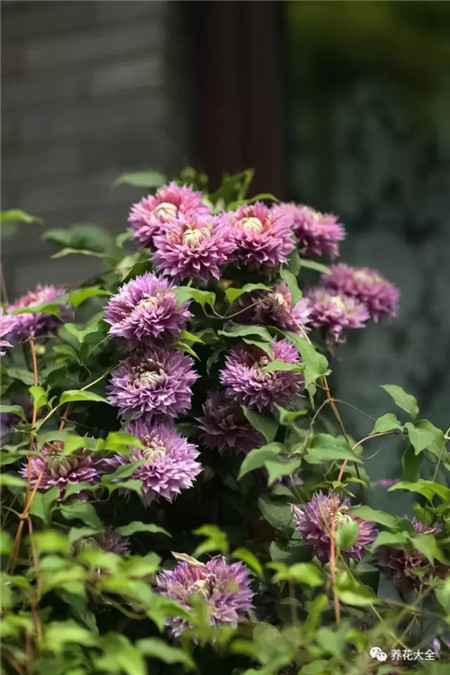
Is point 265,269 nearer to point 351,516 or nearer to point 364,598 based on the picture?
point 351,516

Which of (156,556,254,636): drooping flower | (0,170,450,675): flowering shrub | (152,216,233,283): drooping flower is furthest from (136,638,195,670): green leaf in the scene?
(152,216,233,283): drooping flower

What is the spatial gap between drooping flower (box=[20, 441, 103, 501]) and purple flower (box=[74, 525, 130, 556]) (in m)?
0.05

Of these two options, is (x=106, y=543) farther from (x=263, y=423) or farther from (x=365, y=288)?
(x=365, y=288)

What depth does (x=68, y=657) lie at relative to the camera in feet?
Answer: 2.75

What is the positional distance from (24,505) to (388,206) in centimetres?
124

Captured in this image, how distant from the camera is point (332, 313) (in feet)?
4.23

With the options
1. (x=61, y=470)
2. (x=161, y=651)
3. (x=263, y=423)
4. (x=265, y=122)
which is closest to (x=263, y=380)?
(x=263, y=423)

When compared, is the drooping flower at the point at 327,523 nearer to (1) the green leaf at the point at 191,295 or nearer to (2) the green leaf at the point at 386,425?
(2) the green leaf at the point at 386,425

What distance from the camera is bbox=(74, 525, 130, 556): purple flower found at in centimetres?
99

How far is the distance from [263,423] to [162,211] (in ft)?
1.08

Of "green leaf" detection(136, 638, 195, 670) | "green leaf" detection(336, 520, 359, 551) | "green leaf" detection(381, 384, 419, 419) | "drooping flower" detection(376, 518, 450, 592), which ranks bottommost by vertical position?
"drooping flower" detection(376, 518, 450, 592)

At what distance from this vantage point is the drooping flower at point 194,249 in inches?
43.6

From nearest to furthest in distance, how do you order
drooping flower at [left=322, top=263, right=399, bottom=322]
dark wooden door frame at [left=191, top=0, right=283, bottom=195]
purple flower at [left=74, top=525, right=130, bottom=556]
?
purple flower at [left=74, top=525, right=130, bottom=556]
drooping flower at [left=322, top=263, right=399, bottom=322]
dark wooden door frame at [left=191, top=0, right=283, bottom=195]

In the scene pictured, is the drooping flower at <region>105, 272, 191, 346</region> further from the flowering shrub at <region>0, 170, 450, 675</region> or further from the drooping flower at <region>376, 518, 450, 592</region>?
the drooping flower at <region>376, 518, 450, 592</region>
